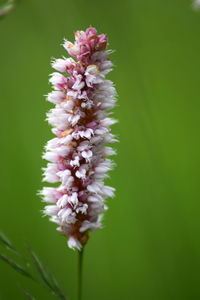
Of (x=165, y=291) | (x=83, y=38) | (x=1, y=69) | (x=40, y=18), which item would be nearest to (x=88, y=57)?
(x=83, y=38)

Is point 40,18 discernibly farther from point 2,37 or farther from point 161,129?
point 161,129

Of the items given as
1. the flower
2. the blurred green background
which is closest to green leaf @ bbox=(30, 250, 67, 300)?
the flower

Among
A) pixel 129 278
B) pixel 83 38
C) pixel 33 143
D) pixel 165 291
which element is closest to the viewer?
pixel 83 38

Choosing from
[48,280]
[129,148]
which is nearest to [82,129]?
[48,280]

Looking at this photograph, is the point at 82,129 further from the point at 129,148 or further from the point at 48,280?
the point at 129,148

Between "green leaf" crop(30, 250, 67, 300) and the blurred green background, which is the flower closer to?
"green leaf" crop(30, 250, 67, 300)

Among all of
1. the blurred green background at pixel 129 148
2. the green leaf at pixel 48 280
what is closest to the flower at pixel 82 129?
the green leaf at pixel 48 280
